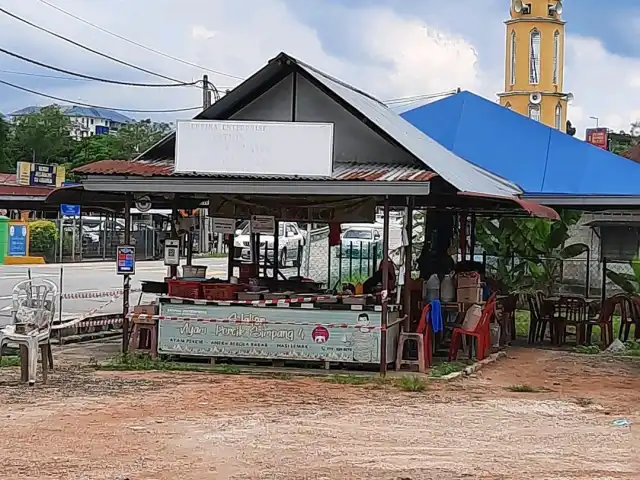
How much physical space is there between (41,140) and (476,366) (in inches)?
2582

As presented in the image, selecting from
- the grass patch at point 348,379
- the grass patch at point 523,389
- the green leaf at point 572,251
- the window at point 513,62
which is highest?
the window at point 513,62

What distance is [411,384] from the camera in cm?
1284

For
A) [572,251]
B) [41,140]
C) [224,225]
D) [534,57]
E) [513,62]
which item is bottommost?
[572,251]

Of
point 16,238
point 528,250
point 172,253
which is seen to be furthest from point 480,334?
point 16,238

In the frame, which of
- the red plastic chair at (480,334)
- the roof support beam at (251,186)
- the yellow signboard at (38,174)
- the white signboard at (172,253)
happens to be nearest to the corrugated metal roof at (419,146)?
the roof support beam at (251,186)

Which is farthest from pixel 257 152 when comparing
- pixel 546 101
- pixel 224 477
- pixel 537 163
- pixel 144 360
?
pixel 546 101

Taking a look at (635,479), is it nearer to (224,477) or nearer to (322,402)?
(224,477)

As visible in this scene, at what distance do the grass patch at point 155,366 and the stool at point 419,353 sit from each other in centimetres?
224

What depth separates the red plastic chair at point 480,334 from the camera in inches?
615

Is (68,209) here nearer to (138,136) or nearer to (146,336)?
(146,336)

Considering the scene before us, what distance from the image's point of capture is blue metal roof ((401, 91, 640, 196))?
18.4 metres

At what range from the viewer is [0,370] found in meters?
13.6

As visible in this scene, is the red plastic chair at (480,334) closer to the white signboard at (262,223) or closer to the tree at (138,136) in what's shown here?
the white signboard at (262,223)

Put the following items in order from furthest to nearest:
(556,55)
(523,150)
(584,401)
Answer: (556,55), (523,150), (584,401)
